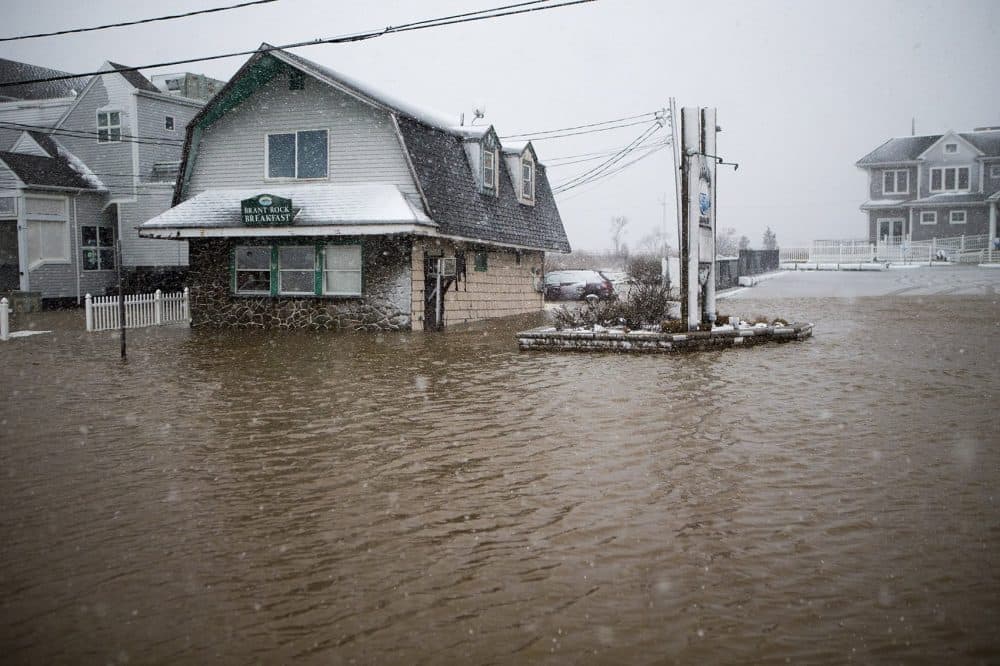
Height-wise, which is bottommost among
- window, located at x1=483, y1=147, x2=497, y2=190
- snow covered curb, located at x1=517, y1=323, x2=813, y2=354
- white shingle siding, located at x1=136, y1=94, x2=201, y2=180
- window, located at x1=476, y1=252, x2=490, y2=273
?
snow covered curb, located at x1=517, y1=323, x2=813, y2=354

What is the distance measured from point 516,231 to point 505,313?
119 inches

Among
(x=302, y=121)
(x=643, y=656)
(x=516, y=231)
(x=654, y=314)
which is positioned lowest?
(x=643, y=656)

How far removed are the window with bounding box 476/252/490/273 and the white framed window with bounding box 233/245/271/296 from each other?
653 centimetres

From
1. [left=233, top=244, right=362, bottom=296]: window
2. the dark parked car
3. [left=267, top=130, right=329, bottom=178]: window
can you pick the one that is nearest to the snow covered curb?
[left=233, top=244, right=362, bottom=296]: window

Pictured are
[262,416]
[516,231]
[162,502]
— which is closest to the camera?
[162,502]

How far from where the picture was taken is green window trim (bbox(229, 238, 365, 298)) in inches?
856

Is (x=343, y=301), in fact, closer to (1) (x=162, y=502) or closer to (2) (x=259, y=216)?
(2) (x=259, y=216)

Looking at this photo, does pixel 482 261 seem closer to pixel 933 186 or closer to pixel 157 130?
pixel 157 130

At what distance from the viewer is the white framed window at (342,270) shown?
71.4 feet

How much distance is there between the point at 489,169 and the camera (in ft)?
83.1

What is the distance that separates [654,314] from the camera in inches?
722

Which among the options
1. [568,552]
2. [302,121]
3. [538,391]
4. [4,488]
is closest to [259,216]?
[302,121]

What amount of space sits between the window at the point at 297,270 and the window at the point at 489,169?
528cm

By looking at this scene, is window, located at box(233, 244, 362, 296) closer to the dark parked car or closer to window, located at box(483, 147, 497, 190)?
window, located at box(483, 147, 497, 190)
